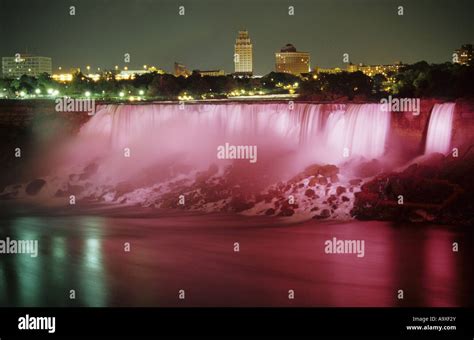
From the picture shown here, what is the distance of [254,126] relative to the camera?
1068cm

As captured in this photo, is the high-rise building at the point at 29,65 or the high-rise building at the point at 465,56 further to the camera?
the high-rise building at the point at 29,65

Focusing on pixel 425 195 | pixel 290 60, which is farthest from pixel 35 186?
pixel 425 195

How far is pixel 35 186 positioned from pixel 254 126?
342 cm

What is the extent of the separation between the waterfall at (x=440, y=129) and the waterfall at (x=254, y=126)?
618 mm

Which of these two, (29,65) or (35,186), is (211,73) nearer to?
(29,65)

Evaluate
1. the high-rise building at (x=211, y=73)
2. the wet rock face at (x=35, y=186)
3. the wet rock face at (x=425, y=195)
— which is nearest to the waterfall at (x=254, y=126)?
the wet rock face at (x=425, y=195)

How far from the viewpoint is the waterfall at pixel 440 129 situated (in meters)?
8.80

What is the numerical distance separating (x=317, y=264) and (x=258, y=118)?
176 inches

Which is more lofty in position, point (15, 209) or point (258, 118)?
point (258, 118)

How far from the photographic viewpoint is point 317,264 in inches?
258

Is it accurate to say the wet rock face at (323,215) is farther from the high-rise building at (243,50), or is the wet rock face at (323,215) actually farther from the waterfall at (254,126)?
the high-rise building at (243,50)

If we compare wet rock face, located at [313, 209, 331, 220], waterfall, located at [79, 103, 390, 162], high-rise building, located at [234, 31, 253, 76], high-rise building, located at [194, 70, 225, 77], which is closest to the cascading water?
waterfall, located at [79, 103, 390, 162]

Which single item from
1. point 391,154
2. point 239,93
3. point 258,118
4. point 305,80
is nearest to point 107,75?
point 239,93

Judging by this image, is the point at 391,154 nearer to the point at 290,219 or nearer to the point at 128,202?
the point at 290,219
